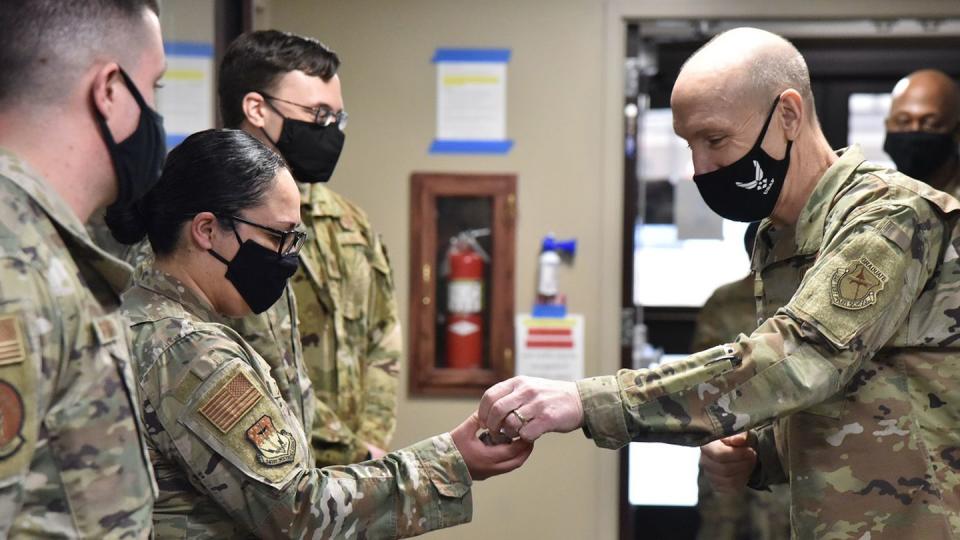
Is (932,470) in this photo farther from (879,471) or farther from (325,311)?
(325,311)

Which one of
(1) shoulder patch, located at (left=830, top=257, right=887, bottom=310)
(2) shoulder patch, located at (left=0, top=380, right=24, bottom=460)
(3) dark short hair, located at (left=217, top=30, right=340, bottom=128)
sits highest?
(3) dark short hair, located at (left=217, top=30, right=340, bottom=128)

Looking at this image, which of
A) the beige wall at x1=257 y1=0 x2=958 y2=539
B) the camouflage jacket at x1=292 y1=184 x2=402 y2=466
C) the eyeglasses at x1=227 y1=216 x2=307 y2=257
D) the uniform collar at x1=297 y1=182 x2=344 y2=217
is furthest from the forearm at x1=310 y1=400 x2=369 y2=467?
the beige wall at x1=257 y1=0 x2=958 y2=539

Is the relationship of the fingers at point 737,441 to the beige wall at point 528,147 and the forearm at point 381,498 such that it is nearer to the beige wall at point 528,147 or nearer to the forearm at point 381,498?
the forearm at point 381,498

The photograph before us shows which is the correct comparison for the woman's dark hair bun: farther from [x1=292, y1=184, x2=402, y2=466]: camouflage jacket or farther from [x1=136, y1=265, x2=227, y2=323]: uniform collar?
[x1=292, y1=184, x2=402, y2=466]: camouflage jacket

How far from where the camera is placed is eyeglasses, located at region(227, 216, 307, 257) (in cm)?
174

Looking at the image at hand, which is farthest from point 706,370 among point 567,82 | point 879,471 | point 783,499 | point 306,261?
point 783,499

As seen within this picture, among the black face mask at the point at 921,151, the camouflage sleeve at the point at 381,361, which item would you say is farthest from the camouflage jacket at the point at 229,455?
the black face mask at the point at 921,151

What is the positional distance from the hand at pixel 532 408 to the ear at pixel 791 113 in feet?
1.92

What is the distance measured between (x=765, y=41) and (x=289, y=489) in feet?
3.60

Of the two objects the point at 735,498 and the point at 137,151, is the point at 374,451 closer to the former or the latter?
the point at 137,151

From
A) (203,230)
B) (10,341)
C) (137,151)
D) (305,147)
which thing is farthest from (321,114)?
(10,341)

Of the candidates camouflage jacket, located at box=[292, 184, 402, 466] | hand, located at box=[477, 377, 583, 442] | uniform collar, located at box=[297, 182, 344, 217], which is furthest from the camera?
uniform collar, located at box=[297, 182, 344, 217]

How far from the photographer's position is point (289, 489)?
60.6 inches

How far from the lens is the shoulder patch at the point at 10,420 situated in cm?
102
